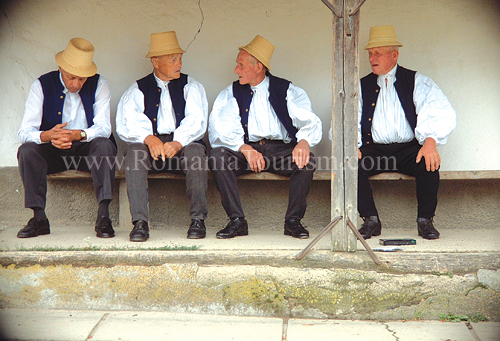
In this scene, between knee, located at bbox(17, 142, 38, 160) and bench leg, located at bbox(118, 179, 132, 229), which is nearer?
knee, located at bbox(17, 142, 38, 160)

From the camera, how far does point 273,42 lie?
453cm

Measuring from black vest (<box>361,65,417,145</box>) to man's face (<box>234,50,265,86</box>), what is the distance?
2.74 feet

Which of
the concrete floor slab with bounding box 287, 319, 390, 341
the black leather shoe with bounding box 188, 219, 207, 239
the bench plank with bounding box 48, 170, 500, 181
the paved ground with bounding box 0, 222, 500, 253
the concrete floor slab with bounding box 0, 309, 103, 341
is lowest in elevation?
the concrete floor slab with bounding box 287, 319, 390, 341

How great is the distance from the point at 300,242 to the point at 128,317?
1242mm

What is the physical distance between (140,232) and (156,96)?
1154 millimetres

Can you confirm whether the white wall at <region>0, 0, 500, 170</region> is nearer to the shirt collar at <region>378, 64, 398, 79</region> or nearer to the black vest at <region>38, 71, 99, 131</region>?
the shirt collar at <region>378, 64, 398, 79</region>

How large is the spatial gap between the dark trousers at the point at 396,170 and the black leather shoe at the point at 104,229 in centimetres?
183

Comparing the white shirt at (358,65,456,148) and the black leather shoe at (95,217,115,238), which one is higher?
the white shirt at (358,65,456,148)

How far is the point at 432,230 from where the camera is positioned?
374cm

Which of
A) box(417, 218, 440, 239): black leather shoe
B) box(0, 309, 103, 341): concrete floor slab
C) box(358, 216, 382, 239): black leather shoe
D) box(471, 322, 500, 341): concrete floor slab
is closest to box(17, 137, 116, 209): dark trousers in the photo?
box(0, 309, 103, 341): concrete floor slab

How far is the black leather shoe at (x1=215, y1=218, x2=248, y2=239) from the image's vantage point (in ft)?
12.3

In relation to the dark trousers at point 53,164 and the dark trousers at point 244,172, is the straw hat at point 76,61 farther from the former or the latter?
the dark trousers at point 244,172

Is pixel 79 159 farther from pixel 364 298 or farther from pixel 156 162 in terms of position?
pixel 364 298

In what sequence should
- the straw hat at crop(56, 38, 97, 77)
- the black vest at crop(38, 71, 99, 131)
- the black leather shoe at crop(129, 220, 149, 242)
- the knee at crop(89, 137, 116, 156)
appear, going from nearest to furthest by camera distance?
the black leather shoe at crop(129, 220, 149, 242) → the knee at crop(89, 137, 116, 156) → the straw hat at crop(56, 38, 97, 77) → the black vest at crop(38, 71, 99, 131)
